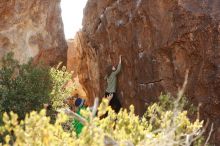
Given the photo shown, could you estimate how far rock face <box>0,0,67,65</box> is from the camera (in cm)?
1694

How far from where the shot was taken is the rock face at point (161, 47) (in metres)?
11.9

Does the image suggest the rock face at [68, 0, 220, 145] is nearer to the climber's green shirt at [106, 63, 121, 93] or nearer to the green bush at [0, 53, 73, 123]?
the climber's green shirt at [106, 63, 121, 93]

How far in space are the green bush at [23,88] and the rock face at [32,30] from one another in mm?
4166

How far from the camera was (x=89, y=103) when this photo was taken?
20.0 metres

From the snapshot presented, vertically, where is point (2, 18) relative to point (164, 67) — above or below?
above

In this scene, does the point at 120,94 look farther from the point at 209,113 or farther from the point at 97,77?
the point at 209,113

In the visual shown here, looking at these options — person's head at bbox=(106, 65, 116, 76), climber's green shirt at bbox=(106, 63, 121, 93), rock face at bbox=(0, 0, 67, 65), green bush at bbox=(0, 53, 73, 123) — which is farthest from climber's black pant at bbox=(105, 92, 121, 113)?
rock face at bbox=(0, 0, 67, 65)

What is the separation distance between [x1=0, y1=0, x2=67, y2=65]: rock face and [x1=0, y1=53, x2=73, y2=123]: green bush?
13.7 feet

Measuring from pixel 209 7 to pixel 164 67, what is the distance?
2.05 m

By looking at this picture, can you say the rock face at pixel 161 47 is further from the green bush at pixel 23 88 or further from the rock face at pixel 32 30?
the green bush at pixel 23 88

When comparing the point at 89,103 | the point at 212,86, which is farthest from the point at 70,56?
the point at 212,86

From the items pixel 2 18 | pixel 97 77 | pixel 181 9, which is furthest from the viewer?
pixel 97 77

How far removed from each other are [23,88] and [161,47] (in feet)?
12.8

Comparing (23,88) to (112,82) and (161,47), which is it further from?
(112,82)
